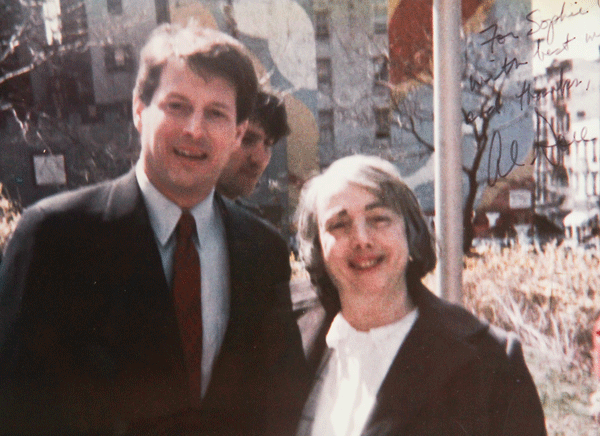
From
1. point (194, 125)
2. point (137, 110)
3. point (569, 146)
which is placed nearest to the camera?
point (194, 125)

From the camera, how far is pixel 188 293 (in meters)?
2.17

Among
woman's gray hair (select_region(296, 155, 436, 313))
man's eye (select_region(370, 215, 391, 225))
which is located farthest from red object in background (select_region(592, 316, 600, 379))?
man's eye (select_region(370, 215, 391, 225))

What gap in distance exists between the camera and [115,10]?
217cm

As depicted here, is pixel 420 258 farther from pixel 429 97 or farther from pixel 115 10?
pixel 115 10

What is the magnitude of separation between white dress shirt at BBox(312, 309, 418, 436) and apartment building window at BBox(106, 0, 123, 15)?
163cm

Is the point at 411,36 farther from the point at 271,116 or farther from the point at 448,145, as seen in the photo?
the point at 271,116

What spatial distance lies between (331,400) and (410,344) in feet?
1.40

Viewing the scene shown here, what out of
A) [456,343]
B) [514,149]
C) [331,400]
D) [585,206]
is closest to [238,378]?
[331,400]

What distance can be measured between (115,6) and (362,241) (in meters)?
1.46

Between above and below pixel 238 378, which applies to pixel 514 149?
above

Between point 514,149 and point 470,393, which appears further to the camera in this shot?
point 514,149

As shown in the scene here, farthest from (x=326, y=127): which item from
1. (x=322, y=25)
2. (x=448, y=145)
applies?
(x=448, y=145)

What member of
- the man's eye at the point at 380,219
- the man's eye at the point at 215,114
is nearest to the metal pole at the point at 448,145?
the man's eye at the point at 380,219

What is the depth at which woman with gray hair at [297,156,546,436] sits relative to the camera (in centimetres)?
208
